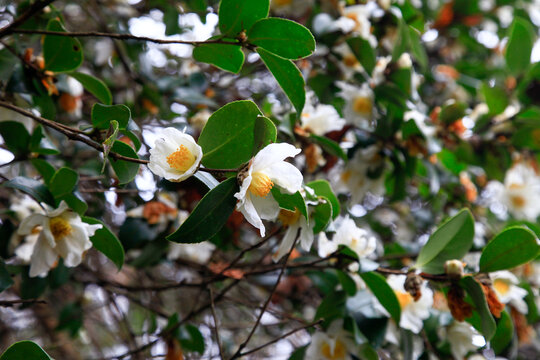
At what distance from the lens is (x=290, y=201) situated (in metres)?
0.79

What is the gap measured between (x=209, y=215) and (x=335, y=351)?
0.64 m

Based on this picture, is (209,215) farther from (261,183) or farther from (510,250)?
(510,250)

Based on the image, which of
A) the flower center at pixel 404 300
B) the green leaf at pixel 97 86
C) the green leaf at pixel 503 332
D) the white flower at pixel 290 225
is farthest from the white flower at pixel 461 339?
the green leaf at pixel 97 86

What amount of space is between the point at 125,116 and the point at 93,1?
4.64 ft

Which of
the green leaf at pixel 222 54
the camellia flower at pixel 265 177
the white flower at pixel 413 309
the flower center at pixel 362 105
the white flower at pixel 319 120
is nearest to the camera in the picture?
the camellia flower at pixel 265 177

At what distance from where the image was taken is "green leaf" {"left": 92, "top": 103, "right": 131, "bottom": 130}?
2.71ft

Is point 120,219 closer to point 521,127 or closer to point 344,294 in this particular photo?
point 344,294

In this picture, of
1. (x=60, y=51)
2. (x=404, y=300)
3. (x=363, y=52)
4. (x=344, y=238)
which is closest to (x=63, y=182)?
(x=60, y=51)

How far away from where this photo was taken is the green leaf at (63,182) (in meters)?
0.94

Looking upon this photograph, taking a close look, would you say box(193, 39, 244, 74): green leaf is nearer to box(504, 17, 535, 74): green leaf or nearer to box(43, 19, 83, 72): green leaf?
box(43, 19, 83, 72): green leaf

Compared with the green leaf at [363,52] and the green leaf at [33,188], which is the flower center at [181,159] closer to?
the green leaf at [33,188]

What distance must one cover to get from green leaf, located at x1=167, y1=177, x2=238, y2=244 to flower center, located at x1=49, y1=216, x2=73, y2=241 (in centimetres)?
32

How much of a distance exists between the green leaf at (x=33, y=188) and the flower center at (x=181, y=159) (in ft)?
1.03

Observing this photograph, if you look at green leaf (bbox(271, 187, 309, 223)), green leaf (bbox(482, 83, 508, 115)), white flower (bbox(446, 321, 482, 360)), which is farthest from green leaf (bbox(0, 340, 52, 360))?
green leaf (bbox(482, 83, 508, 115))
